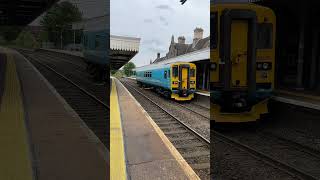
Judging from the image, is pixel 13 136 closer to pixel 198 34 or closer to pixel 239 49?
pixel 198 34

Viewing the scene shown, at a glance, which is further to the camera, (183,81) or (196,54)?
(183,81)

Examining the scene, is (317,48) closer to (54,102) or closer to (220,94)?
(220,94)

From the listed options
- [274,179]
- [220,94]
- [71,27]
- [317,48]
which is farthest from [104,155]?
[317,48]

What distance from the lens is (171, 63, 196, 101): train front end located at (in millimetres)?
2752

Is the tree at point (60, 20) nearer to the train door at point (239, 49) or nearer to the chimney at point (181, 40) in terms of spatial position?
the chimney at point (181, 40)

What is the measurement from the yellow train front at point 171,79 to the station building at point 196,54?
8 centimetres

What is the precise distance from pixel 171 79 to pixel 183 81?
139mm

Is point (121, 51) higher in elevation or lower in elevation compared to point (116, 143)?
higher

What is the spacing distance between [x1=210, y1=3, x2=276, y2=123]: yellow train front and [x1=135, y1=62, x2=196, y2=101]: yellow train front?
0.25 metres

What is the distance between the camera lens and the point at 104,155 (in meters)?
2.41

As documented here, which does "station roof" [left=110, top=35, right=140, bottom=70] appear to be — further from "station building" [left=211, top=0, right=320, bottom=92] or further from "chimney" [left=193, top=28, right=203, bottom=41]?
"station building" [left=211, top=0, right=320, bottom=92]

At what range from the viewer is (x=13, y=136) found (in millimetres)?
1953

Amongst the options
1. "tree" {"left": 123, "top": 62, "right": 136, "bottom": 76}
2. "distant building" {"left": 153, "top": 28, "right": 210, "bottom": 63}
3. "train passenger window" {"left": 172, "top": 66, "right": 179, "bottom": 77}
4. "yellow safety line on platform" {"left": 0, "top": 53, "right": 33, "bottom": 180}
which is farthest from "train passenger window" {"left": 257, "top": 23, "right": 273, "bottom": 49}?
"yellow safety line on platform" {"left": 0, "top": 53, "right": 33, "bottom": 180}

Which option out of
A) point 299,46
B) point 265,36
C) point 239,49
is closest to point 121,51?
point 239,49
